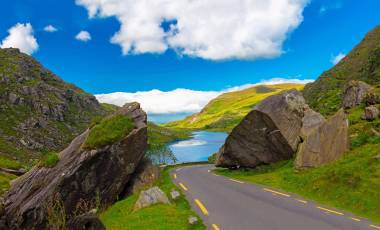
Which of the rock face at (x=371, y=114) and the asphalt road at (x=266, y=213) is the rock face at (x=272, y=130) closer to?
the rock face at (x=371, y=114)

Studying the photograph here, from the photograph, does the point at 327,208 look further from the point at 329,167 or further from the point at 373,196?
the point at 329,167

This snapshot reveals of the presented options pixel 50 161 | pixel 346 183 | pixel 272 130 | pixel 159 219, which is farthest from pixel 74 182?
pixel 272 130

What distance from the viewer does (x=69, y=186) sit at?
946 inches

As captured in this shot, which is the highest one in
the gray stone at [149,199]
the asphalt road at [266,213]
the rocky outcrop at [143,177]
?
the rocky outcrop at [143,177]

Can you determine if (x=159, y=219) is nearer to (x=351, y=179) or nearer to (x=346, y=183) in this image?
(x=346, y=183)

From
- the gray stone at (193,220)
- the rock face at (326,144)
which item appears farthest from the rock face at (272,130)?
the gray stone at (193,220)

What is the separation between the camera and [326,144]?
2627 cm

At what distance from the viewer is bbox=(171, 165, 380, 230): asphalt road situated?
527 inches

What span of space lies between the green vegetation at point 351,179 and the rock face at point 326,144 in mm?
860

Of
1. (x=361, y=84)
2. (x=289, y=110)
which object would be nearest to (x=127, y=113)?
(x=289, y=110)

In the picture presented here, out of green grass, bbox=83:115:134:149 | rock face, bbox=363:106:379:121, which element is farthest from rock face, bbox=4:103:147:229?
rock face, bbox=363:106:379:121

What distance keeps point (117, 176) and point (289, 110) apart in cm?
1912

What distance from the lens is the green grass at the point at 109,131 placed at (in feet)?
87.1

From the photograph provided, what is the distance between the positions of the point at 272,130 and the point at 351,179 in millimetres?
13891
